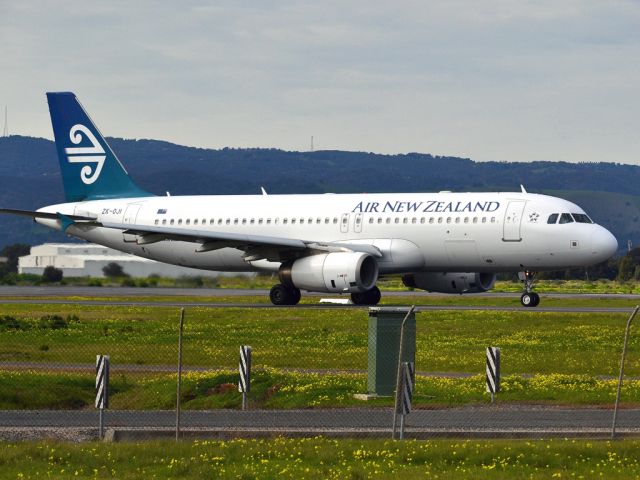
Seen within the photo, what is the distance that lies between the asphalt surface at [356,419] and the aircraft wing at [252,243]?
88.4ft

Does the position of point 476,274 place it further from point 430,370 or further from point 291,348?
point 430,370

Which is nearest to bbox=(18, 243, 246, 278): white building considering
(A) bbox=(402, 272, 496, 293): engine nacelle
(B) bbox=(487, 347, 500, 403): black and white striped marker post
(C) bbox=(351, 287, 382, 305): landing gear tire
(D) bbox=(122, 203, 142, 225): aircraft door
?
(D) bbox=(122, 203, 142, 225): aircraft door

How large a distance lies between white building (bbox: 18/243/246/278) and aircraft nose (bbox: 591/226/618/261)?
22022 millimetres

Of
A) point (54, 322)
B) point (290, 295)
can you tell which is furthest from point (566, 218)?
point (54, 322)

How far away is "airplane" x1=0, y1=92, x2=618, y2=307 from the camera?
49.2 metres

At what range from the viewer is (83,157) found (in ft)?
204

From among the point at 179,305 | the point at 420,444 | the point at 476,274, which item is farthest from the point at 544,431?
the point at 179,305

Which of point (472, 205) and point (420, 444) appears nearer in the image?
point (420, 444)

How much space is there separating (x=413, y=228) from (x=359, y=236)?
103 inches

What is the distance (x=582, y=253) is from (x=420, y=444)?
103 feet

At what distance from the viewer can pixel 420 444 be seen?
18672 mm

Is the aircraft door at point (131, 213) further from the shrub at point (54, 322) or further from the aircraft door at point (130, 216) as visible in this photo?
the shrub at point (54, 322)

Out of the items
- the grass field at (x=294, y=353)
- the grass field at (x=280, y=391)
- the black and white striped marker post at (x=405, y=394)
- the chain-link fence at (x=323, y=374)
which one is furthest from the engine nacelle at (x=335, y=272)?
the black and white striped marker post at (x=405, y=394)

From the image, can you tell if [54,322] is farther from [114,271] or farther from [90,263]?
[90,263]
